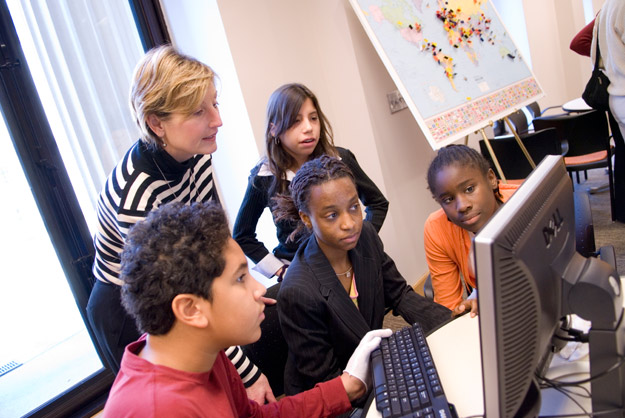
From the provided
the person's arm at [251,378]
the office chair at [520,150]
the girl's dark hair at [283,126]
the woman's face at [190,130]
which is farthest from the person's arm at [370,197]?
the office chair at [520,150]

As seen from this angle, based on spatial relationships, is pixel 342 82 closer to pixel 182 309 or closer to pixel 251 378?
pixel 251 378

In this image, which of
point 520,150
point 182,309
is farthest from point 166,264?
point 520,150

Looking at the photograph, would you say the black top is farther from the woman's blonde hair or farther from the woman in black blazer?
the woman's blonde hair

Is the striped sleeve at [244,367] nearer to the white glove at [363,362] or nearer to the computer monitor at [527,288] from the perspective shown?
the white glove at [363,362]

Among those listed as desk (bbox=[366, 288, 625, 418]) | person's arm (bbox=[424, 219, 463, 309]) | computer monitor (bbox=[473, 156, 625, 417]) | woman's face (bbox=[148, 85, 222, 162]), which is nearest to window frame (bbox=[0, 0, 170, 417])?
woman's face (bbox=[148, 85, 222, 162])

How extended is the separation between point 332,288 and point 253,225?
2.62ft

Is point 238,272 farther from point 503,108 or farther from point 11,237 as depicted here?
point 503,108

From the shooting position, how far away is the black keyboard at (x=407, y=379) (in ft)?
2.68

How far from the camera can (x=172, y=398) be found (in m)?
0.78

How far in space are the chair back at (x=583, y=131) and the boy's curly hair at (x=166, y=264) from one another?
281cm

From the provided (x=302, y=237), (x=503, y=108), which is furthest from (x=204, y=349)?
(x=503, y=108)

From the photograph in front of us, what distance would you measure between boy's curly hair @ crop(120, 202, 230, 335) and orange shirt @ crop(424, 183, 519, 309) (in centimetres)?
98

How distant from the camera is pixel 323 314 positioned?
4.25 ft

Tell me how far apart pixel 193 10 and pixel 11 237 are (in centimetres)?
132
